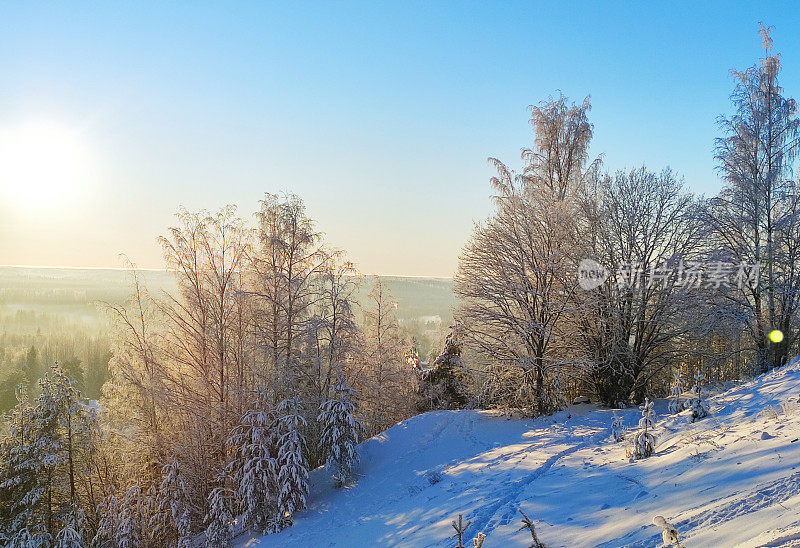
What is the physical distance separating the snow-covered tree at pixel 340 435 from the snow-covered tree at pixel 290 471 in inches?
30.6

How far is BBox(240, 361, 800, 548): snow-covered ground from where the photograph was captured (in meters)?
4.61

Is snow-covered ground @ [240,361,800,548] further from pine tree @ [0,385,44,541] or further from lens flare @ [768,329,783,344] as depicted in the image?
pine tree @ [0,385,44,541]

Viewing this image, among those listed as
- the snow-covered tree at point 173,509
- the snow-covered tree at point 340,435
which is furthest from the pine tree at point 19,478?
the snow-covered tree at point 340,435

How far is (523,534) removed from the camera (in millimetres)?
6445

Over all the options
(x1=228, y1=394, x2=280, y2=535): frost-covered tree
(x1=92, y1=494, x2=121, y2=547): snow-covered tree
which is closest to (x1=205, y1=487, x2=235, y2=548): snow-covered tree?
(x1=228, y1=394, x2=280, y2=535): frost-covered tree

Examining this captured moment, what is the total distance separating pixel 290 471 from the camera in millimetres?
11859

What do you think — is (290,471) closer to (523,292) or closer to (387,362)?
(523,292)

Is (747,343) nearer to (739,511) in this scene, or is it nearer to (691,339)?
(691,339)

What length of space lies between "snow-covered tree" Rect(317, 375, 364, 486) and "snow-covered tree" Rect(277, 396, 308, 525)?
2.55ft

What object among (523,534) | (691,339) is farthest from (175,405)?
(691,339)

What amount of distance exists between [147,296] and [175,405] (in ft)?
13.3

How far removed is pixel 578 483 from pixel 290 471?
299 inches

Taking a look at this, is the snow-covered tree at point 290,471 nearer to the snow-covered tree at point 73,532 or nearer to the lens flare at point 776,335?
the snow-covered tree at point 73,532

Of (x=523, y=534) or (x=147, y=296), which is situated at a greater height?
(x=147, y=296)
